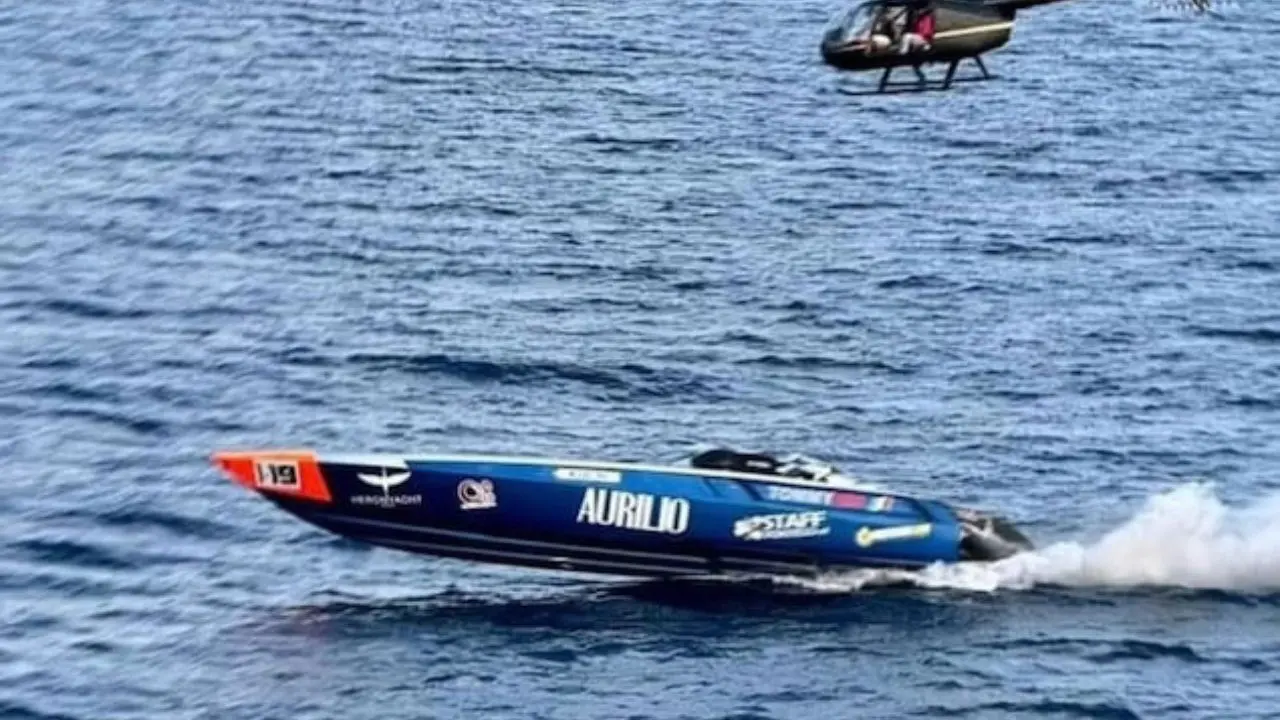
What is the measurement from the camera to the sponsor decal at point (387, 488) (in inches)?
2835

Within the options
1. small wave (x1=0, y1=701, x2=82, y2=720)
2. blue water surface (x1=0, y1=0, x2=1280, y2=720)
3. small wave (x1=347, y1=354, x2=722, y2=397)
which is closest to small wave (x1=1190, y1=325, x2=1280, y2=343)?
blue water surface (x1=0, y1=0, x2=1280, y2=720)

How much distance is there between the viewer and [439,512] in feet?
237

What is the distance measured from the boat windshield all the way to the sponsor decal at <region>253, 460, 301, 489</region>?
84.7ft

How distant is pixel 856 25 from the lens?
90.5m

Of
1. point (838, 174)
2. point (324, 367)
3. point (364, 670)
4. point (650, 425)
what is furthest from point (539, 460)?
point (838, 174)

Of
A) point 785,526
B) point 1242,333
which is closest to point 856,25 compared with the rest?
point 1242,333

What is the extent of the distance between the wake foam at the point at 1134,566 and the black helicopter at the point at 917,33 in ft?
61.6

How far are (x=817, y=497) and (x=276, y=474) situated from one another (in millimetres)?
12451

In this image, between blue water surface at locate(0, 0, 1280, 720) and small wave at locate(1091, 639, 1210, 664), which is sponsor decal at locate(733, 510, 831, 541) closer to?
blue water surface at locate(0, 0, 1280, 720)

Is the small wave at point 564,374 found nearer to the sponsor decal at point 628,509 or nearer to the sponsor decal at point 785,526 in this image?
the sponsor decal at point 785,526

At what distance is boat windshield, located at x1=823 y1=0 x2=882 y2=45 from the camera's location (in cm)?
9012

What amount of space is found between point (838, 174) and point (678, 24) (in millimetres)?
22101

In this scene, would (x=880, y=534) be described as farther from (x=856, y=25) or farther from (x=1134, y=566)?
(x=856, y=25)

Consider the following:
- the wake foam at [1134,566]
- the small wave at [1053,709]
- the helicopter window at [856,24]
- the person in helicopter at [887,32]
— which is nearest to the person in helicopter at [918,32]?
the person in helicopter at [887,32]
